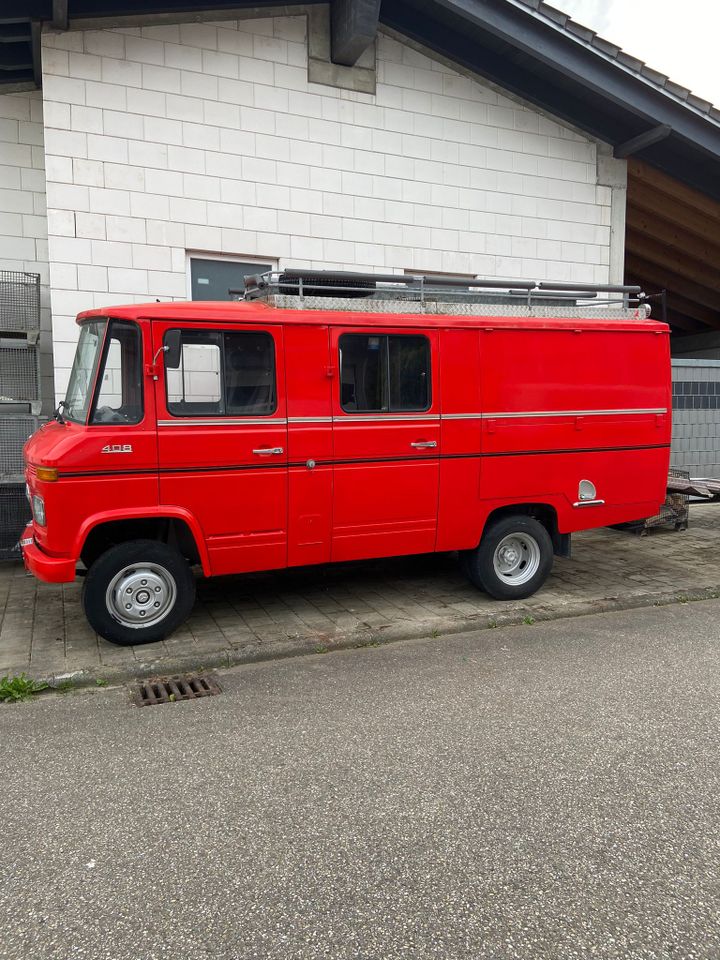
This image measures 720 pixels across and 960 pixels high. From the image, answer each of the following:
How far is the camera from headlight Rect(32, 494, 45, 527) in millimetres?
5211

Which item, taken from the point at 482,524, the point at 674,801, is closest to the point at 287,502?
the point at 482,524

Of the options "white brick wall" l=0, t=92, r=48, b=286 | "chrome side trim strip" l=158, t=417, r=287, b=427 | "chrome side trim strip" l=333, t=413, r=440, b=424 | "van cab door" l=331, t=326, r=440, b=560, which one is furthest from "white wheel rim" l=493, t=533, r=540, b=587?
"white brick wall" l=0, t=92, r=48, b=286

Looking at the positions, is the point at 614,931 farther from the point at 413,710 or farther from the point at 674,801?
the point at 413,710

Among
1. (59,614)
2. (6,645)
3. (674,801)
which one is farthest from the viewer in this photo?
(59,614)

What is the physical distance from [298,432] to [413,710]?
233cm

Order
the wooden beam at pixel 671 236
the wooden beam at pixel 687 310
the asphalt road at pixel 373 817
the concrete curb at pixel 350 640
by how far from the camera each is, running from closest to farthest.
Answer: the asphalt road at pixel 373 817 < the concrete curb at pixel 350 640 < the wooden beam at pixel 671 236 < the wooden beam at pixel 687 310

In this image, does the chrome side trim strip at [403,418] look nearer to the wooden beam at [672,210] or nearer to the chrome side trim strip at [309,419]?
the chrome side trim strip at [309,419]

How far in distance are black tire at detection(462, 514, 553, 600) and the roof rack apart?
188cm

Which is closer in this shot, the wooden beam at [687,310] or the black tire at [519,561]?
the black tire at [519,561]

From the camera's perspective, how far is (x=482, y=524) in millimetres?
6473

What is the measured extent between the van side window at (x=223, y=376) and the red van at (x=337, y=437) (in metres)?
0.01

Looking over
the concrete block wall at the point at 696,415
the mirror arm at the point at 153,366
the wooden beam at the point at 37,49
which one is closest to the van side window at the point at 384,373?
the mirror arm at the point at 153,366

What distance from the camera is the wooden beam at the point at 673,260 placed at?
12711 millimetres

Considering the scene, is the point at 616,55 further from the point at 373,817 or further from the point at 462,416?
the point at 373,817
